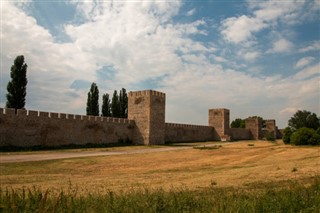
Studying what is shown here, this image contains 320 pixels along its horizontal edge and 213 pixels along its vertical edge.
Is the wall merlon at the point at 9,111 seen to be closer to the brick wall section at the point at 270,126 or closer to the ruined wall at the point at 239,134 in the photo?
the ruined wall at the point at 239,134

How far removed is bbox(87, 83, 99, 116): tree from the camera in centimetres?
3347

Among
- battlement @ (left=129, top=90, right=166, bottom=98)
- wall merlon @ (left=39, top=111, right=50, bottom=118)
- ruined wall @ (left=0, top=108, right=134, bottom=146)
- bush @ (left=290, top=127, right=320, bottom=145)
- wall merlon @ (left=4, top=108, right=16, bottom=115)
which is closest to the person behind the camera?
bush @ (left=290, top=127, right=320, bottom=145)

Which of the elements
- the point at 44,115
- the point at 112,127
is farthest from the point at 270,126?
the point at 44,115

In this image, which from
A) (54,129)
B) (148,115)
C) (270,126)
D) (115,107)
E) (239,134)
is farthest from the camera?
(270,126)

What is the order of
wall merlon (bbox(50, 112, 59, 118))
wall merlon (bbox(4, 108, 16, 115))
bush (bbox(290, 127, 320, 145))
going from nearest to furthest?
bush (bbox(290, 127, 320, 145)) → wall merlon (bbox(4, 108, 16, 115)) → wall merlon (bbox(50, 112, 59, 118))

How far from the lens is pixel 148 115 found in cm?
2603

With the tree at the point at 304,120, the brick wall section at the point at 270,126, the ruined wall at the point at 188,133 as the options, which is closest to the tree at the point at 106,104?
the ruined wall at the point at 188,133

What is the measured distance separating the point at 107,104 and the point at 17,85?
12.8 metres

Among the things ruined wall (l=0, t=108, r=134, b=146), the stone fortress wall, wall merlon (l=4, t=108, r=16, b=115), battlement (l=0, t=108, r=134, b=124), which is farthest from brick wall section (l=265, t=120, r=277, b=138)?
A: wall merlon (l=4, t=108, r=16, b=115)

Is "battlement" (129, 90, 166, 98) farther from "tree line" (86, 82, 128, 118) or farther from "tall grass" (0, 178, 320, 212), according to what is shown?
"tall grass" (0, 178, 320, 212)

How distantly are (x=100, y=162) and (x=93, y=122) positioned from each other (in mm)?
10581

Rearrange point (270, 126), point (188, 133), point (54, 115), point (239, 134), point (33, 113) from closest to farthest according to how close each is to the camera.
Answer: point (33, 113), point (54, 115), point (188, 133), point (239, 134), point (270, 126)

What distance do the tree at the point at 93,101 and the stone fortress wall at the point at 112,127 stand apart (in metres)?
7.65

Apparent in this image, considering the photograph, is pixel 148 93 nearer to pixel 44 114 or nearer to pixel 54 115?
pixel 54 115
